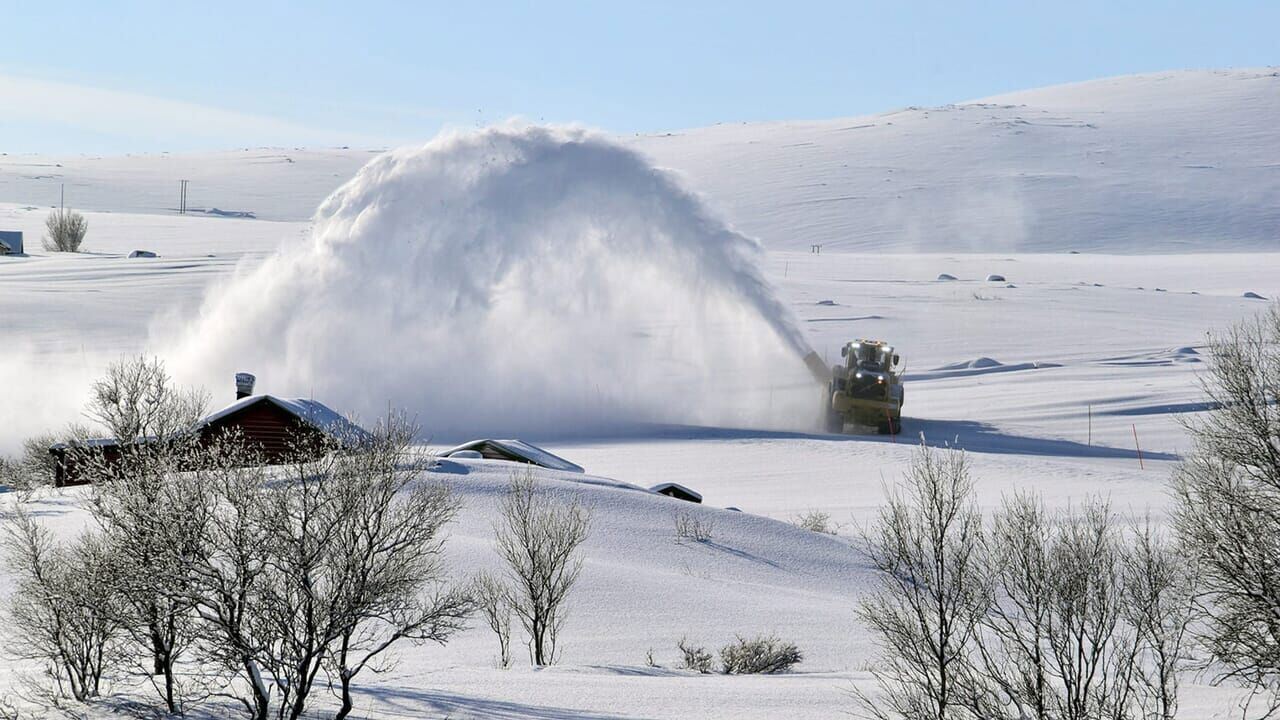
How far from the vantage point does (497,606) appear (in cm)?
2036

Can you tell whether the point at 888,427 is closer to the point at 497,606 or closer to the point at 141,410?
the point at 497,606

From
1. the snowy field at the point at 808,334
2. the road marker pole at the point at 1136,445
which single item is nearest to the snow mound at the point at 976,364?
the snowy field at the point at 808,334

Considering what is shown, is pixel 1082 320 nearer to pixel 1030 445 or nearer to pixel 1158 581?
pixel 1030 445

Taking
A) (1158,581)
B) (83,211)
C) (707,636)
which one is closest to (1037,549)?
(1158,581)

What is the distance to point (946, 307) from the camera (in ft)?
247

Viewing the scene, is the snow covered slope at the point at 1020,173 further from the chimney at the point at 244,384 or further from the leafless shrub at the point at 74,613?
the leafless shrub at the point at 74,613

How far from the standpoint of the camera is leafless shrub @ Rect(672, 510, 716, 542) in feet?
80.5

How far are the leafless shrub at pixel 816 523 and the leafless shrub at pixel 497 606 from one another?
25.6 ft

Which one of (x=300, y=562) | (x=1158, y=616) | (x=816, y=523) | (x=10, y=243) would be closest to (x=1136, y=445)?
(x=816, y=523)

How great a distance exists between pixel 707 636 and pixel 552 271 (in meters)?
27.6

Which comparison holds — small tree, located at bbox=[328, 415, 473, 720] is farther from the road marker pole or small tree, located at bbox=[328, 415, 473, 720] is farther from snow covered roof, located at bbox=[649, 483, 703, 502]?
the road marker pole

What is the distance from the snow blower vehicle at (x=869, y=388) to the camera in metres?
37.4

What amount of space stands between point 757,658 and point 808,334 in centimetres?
4739

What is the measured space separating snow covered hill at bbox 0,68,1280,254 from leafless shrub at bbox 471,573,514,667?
93.6 meters
